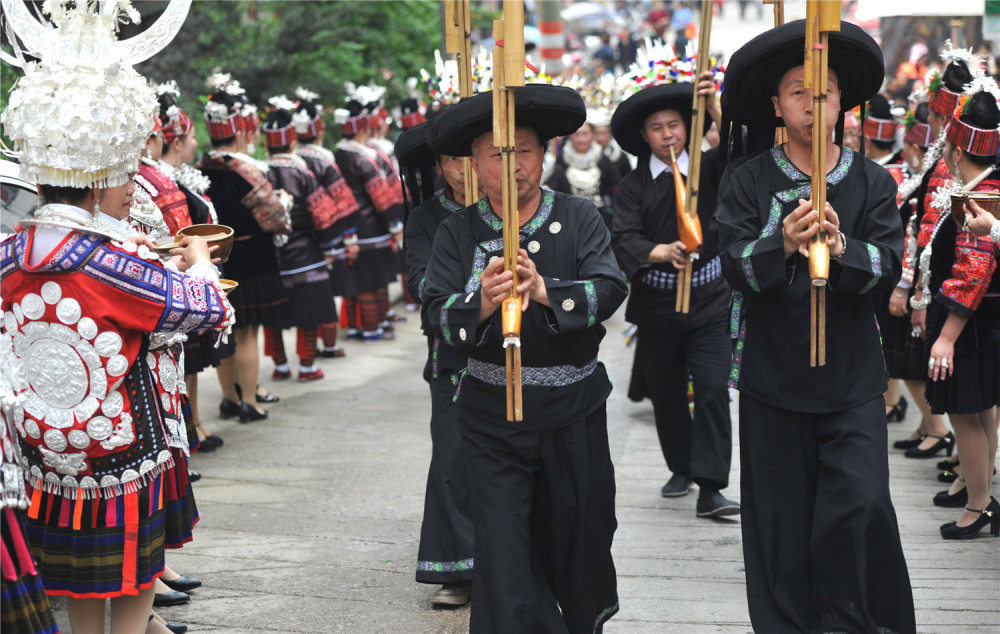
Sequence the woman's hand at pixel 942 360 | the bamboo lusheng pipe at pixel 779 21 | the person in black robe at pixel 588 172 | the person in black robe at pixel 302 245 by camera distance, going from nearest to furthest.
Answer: the bamboo lusheng pipe at pixel 779 21 → the woman's hand at pixel 942 360 → the person in black robe at pixel 302 245 → the person in black robe at pixel 588 172

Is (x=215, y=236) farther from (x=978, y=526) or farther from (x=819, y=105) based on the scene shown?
(x=978, y=526)

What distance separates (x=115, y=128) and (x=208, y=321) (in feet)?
2.11

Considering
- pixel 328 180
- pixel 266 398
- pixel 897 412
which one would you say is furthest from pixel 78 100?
pixel 328 180

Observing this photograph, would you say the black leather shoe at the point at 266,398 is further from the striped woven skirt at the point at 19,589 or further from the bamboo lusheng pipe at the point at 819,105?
the bamboo lusheng pipe at the point at 819,105

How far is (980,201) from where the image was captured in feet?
16.7

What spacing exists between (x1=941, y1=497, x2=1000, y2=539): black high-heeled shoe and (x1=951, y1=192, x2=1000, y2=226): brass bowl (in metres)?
1.51

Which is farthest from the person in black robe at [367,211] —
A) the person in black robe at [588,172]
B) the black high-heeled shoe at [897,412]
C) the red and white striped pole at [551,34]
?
the black high-heeled shoe at [897,412]

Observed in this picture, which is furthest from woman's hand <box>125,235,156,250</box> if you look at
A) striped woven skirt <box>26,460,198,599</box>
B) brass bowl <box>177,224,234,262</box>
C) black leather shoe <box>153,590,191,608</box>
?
black leather shoe <box>153,590,191,608</box>

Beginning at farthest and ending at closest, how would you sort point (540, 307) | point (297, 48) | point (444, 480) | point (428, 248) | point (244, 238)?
1. point (297, 48)
2. point (244, 238)
3. point (444, 480)
4. point (428, 248)
5. point (540, 307)

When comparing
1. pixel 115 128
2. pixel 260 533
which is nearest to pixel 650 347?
pixel 260 533

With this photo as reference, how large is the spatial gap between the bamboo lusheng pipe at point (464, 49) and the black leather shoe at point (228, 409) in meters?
4.39

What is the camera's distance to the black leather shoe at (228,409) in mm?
8797

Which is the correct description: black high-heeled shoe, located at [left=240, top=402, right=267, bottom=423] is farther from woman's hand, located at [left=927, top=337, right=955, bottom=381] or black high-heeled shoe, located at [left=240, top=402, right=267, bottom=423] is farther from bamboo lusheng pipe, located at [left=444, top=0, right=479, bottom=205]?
woman's hand, located at [left=927, top=337, right=955, bottom=381]

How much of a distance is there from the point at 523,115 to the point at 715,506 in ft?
9.88
